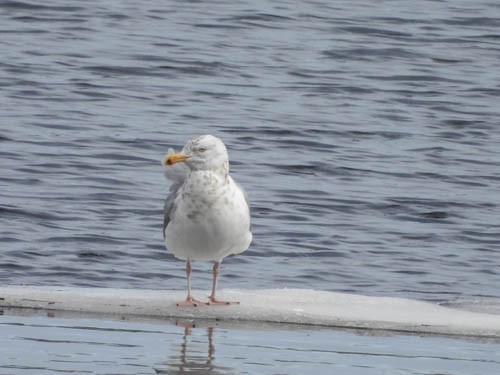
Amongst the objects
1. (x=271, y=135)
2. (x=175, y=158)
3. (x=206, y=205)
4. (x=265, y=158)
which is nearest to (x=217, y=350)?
(x=206, y=205)

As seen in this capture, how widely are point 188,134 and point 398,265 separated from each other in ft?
20.5

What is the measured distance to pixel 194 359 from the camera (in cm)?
820

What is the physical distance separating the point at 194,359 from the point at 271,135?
38.0ft

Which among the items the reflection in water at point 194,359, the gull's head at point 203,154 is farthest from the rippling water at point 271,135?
the reflection in water at point 194,359

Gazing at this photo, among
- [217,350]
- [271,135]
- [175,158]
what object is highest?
[175,158]

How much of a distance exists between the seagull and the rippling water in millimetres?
3014

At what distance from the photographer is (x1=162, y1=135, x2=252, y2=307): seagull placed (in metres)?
9.19

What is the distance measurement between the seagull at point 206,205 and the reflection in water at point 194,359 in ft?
2.10

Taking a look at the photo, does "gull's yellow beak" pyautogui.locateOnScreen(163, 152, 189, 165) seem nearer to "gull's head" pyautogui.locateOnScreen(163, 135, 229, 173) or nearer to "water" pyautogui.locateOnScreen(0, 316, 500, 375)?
"gull's head" pyautogui.locateOnScreen(163, 135, 229, 173)

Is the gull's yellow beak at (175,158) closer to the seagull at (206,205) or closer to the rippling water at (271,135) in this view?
the seagull at (206,205)

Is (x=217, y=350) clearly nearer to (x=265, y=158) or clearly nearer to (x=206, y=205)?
(x=206, y=205)

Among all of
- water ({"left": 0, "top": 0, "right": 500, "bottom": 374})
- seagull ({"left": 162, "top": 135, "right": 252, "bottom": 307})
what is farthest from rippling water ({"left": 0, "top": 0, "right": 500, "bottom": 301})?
seagull ({"left": 162, "top": 135, "right": 252, "bottom": 307})

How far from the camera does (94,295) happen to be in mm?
9703

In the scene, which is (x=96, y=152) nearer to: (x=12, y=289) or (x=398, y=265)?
(x=398, y=265)
